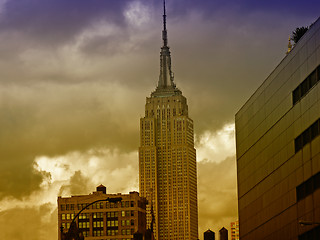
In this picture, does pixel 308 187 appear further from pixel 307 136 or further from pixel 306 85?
pixel 306 85

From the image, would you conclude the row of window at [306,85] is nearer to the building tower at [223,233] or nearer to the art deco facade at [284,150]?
the art deco facade at [284,150]

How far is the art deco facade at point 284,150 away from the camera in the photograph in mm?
88688

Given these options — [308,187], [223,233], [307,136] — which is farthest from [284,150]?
[223,233]

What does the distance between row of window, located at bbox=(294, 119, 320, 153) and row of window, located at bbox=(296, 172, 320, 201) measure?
3.79m

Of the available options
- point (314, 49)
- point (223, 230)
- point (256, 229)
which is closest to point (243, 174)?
point (256, 229)

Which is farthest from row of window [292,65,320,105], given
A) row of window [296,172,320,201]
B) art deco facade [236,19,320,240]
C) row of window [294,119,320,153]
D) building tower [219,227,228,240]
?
building tower [219,227,228,240]

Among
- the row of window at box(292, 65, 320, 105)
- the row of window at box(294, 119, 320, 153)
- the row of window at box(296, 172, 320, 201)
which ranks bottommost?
the row of window at box(296, 172, 320, 201)

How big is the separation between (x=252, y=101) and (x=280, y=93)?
58.4 feet

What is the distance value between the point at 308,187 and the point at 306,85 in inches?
400

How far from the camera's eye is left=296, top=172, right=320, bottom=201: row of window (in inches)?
3430

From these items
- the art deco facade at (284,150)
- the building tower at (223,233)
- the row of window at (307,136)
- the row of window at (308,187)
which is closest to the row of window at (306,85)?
the art deco facade at (284,150)

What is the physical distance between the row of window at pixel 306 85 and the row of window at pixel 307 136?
154 inches

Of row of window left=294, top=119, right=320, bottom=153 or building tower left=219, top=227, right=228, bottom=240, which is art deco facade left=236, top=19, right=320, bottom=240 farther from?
building tower left=219, top=227, right=228, bottom=240

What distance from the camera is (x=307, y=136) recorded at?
9094 centimetres
